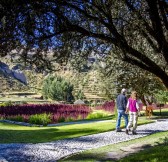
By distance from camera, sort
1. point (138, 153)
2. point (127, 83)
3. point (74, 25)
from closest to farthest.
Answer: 1. point (74, 25)
2. point (138, 153)
3. point (127, 83)

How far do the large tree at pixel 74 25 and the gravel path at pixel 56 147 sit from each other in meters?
4.56

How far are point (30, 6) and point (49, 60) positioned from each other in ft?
6.26

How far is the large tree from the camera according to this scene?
22.0 ft

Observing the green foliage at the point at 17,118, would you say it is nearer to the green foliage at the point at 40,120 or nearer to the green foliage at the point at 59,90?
the green foliage at the point at 40,120

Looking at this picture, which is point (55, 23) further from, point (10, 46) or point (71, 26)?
point (10, 46)

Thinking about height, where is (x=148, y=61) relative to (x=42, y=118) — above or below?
above

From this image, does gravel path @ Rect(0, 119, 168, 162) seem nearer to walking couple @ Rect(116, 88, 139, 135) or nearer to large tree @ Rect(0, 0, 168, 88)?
walking couple @ Rect(116, 88, 139, 135)

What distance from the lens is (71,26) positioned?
7.48 m

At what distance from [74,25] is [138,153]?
5.49 meters

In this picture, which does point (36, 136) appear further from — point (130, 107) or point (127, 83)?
point (127, 83)

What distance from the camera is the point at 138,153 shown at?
11.2 meters

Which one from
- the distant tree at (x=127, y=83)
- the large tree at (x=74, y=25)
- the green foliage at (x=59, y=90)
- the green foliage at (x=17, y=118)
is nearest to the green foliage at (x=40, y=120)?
the green foliage at (x=17, y=118)

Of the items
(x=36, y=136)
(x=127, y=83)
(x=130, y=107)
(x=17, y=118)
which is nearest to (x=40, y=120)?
(x=17, y=118)

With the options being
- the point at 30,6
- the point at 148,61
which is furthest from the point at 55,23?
the point at 148,61
